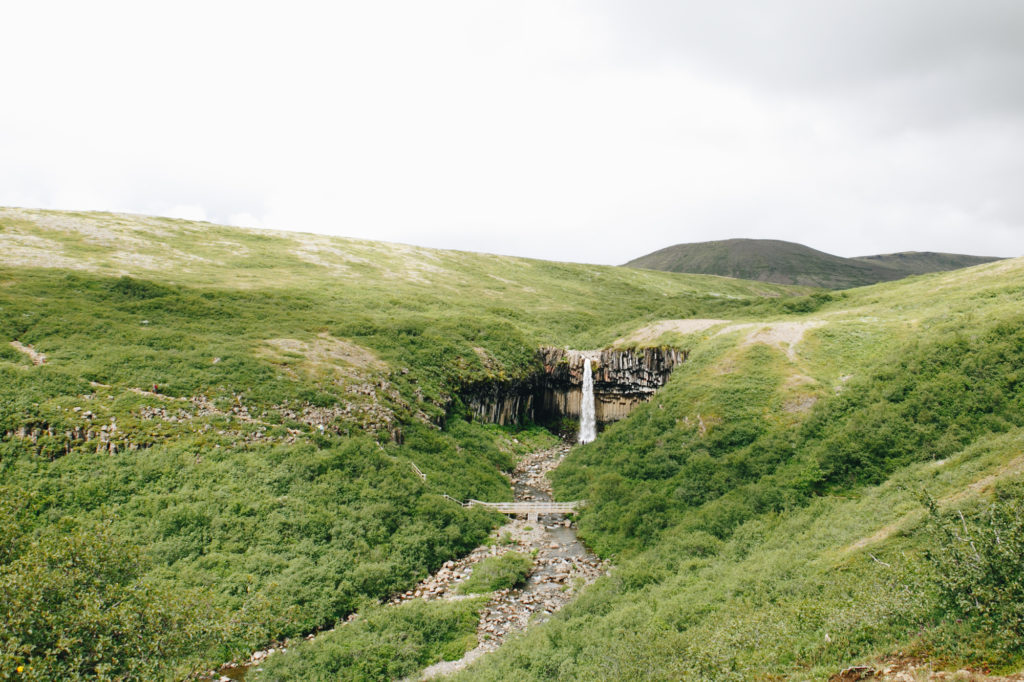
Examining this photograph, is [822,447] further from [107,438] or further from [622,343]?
[107,438]

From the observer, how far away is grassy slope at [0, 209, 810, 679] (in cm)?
1543

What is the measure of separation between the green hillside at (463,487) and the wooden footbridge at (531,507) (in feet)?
4.37

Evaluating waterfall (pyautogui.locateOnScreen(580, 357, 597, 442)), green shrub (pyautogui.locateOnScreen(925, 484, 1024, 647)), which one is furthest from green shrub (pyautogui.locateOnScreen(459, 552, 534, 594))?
waterfall (pyautogui.locateOnScreen(580, 357, 597, 442))

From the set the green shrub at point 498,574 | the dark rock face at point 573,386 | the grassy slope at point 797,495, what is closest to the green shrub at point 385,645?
the green shrub at point 498,574

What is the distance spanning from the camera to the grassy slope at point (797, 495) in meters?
15.1

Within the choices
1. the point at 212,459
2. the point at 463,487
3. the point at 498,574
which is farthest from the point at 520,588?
the point at 212,459

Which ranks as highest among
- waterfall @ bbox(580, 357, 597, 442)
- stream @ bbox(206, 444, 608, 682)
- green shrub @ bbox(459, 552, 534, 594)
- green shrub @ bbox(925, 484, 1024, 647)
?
green shrub @ bbox(925, 484, 1024, 647)

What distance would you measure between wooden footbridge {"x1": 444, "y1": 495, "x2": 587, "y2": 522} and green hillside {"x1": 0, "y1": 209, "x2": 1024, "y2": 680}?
4.37 ft

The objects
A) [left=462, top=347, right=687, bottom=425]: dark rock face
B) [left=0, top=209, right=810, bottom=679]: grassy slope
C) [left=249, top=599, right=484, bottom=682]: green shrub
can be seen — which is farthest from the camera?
[left=462, top=347, right=687, bottom=425]: dark rock face

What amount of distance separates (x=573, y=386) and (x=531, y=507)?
2596cm

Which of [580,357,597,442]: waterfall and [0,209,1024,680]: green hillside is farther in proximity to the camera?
[580,357,597,442]: waterfall

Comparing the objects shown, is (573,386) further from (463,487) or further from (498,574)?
(498,574)

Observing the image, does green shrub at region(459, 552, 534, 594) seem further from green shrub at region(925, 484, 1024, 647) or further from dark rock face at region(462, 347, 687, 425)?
dark rock face at region(462, 347, 687, 425)

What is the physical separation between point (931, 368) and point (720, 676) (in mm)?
27321
